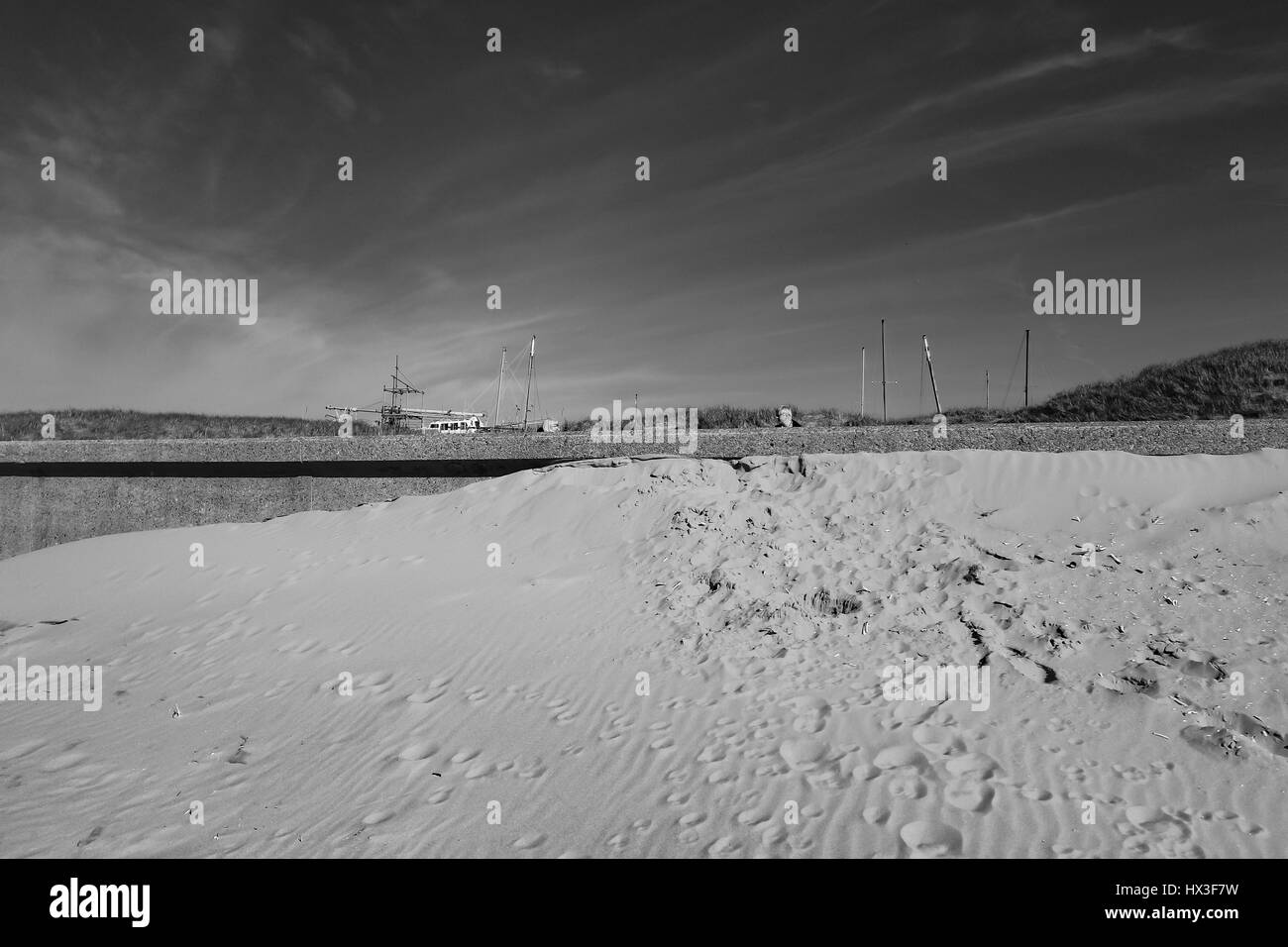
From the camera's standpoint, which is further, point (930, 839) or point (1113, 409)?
point (1113, 409)

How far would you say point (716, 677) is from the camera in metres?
4.79

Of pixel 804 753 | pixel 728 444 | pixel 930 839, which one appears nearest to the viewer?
pixel 930 839

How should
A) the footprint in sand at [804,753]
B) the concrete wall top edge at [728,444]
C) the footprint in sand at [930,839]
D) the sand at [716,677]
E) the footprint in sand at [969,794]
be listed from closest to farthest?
the footprint in sand at [930,839] < the footprint in sand at [969,794] < the sand at [716,677] < the footprint in sand at [804,753] < the concrete wall top edge at [728,444]

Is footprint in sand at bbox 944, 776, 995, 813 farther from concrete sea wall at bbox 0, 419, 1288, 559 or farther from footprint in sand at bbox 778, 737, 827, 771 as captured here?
concrete sea wall at bbox 0, 419, 1288, 559

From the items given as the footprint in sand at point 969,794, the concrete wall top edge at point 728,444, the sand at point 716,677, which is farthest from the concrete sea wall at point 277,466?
the footprint in sand at point 969,794

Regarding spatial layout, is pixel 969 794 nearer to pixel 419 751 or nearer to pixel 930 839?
pixel 930 839

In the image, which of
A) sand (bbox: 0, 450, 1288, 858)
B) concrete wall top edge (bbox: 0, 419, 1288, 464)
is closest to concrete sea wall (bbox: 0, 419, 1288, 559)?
concrete wall top edge (bbox: 0, 419, 1288, 464)

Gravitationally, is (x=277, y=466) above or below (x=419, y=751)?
above

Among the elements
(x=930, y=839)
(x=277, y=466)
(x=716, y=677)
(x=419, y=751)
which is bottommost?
(x=419, y=751)

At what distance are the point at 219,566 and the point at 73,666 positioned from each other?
219 cm

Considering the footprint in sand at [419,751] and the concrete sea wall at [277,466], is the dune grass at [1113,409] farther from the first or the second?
the footprint in sand at [419,751]

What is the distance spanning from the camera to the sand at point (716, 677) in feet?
10.9

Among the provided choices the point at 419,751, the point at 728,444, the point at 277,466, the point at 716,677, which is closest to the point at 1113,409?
the point at 728,444
